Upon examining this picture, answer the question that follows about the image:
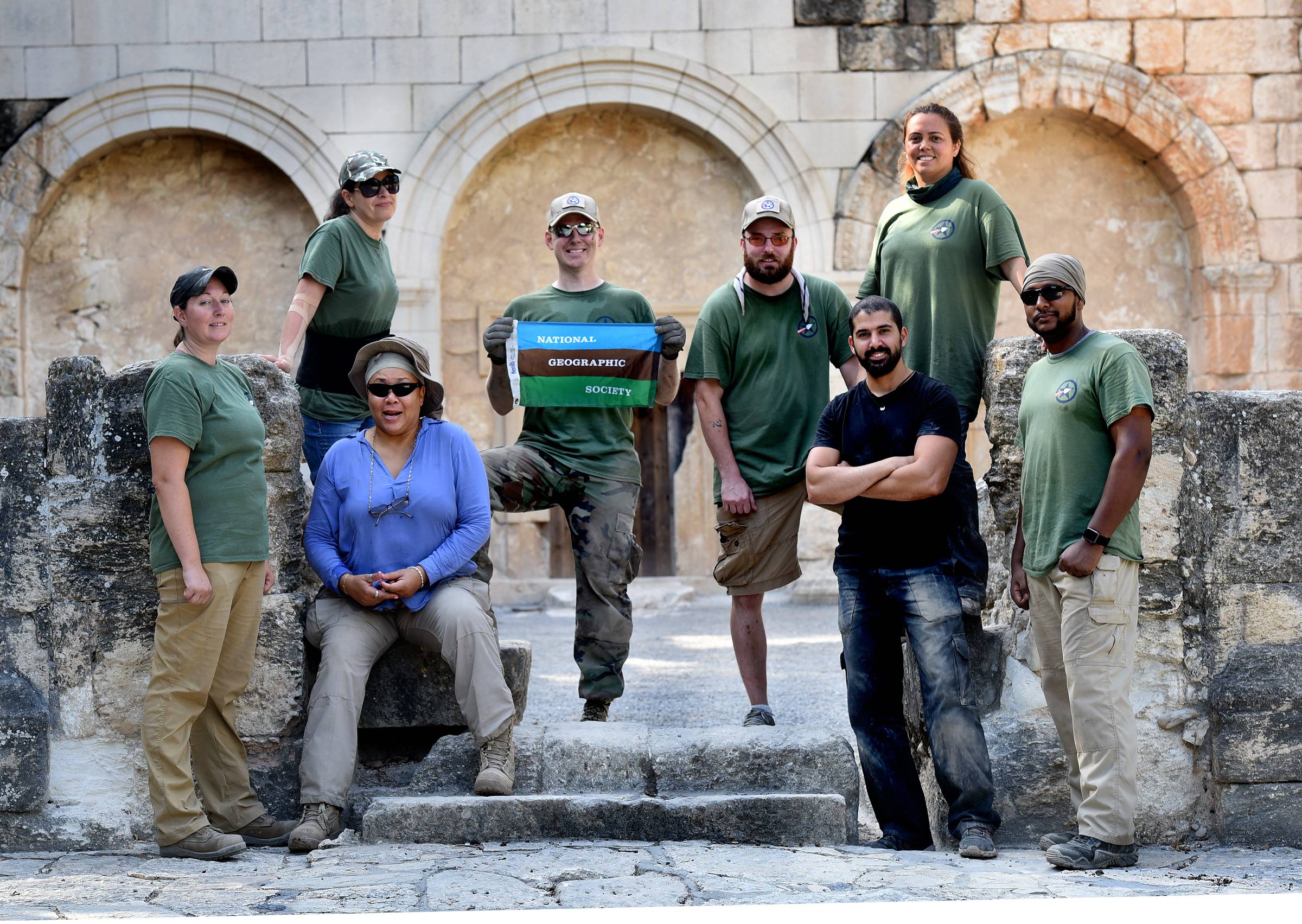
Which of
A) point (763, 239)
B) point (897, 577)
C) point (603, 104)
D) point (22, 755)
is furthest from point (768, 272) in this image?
point (603, 104)

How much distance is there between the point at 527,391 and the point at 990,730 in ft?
6.48

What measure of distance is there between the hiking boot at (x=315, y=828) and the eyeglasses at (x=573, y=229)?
7.08 ft

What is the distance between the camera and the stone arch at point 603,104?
10367 millimetres

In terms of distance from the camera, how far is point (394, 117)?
10.4 metres

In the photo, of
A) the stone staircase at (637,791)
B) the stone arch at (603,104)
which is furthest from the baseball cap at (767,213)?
the stone arch at (603,104)

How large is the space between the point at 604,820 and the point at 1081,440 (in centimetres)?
180

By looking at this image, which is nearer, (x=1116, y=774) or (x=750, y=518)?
(x=1116, y=774)


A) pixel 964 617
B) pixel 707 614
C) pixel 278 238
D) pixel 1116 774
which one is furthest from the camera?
pixel 278 238

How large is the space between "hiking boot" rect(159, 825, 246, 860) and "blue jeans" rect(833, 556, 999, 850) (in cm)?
191

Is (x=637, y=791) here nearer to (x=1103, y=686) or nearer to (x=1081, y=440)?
(x=1103, y=686)

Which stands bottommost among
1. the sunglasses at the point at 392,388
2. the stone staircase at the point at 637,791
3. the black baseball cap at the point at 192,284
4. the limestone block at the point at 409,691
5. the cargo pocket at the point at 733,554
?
the stone staircase at the point at 637,791

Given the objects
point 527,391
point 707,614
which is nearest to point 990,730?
point 527,391

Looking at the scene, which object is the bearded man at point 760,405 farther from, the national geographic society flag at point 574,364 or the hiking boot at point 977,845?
the hiking boot at point 977,845

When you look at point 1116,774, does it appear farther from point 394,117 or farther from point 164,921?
point 394,117
